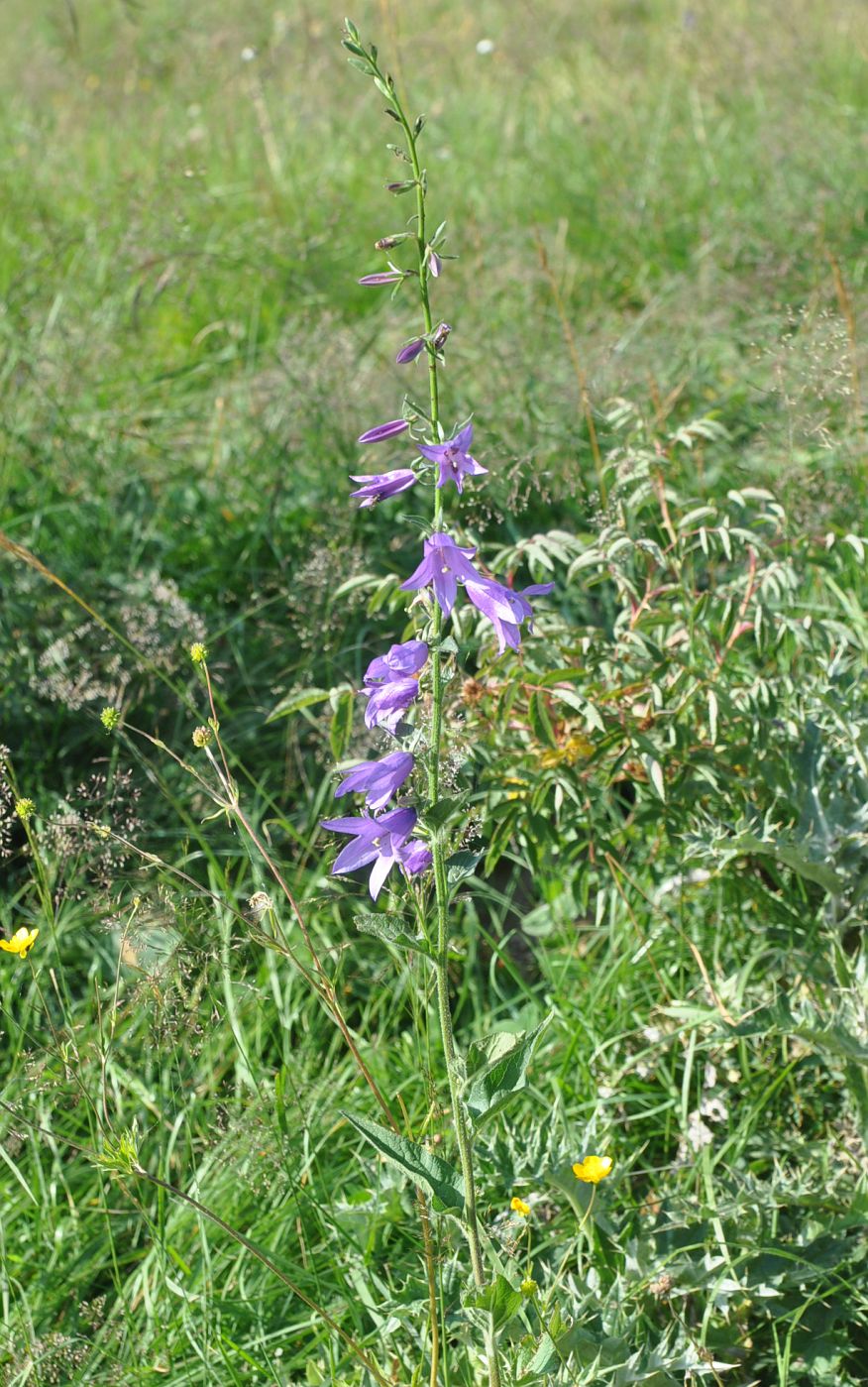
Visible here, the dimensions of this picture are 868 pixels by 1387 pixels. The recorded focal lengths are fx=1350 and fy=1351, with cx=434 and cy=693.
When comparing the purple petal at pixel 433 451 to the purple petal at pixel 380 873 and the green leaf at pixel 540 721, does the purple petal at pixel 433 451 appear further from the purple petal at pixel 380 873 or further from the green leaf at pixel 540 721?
the green leaf at pixel 540 721

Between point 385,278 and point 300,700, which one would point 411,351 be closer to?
point 385,278

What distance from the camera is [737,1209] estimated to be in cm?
182

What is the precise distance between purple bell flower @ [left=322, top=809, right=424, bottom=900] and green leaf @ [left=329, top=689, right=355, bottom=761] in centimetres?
57

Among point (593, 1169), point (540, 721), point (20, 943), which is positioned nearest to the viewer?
point (593, 1169)

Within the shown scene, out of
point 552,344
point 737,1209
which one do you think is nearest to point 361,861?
point 737,1209

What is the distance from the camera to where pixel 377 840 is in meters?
1.46

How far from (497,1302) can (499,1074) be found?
0.23 meters

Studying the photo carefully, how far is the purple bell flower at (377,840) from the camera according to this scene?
4.61ft

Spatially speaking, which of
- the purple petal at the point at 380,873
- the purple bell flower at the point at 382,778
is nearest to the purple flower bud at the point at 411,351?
the purple bell flower at the point at 382,778

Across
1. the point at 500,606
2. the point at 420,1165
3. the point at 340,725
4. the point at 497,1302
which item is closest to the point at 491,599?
the point at 500,606

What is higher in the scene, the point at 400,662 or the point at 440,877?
the point at 400,662

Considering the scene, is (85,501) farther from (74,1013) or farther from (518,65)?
(518,65)

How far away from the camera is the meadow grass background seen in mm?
1869

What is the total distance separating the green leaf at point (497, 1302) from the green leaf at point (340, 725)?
89 cm
